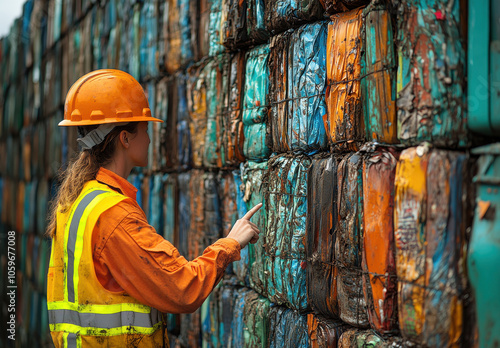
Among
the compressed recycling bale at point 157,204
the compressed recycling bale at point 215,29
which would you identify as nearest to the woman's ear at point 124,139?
the compressed recycling bale at point 215,29

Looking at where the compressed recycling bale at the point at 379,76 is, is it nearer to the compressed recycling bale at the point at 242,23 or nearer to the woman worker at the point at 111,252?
the woman worker at the point at 111,252

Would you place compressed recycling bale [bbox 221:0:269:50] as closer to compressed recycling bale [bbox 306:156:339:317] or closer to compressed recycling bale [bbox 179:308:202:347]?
compressed recycling bale [bbox 306:156:339:317]

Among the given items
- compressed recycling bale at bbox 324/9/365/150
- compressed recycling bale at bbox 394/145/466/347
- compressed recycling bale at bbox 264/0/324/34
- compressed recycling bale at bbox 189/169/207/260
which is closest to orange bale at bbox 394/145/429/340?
compressed recycling bale at bbox 394/145/466/347

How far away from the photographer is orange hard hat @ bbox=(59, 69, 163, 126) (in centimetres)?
251

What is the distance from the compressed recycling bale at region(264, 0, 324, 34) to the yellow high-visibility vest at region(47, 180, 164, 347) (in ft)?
3.48

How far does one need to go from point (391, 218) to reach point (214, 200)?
68.8 inches

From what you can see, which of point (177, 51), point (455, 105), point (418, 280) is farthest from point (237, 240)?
point (177, 51)

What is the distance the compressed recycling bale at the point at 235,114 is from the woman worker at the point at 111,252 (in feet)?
2.58

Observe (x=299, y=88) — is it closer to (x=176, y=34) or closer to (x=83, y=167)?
(x=83, y=167)

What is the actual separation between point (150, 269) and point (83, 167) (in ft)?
1.82

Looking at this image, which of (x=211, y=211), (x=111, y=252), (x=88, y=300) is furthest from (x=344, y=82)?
(x=211, y=211)

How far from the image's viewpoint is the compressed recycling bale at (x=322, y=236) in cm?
232

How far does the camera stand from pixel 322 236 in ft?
7.79

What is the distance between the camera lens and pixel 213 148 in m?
3.61
